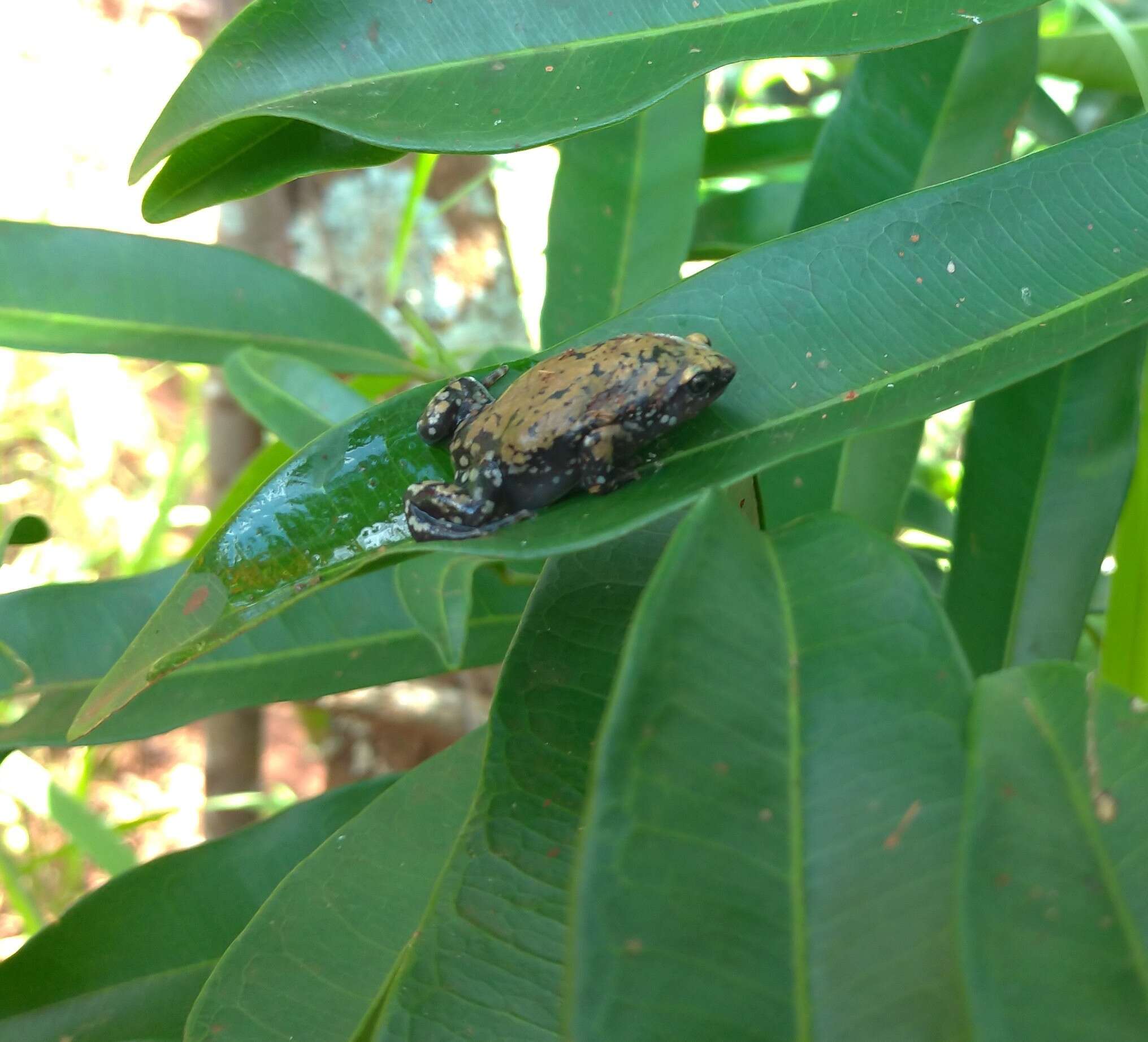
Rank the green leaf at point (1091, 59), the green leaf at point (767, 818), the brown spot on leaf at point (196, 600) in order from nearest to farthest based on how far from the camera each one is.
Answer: the green leaf at point (767, 818) < the brown spot on leaf at point (196, 600) < the green leaf at point (1091, 59)

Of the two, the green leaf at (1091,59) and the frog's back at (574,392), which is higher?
the green leaf at (1091,59)

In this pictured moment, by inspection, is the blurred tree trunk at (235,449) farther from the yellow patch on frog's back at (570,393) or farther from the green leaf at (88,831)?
the yellow patch on frog's back at (570,393)

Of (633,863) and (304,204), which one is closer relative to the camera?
(633,863)

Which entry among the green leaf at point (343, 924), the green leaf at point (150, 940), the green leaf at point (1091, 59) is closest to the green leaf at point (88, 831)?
the green leaf at point (150, 940)

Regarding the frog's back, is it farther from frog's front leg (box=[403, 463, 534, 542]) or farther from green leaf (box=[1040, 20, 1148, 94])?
green leaf (box=[1040, 20, 1148, 94])

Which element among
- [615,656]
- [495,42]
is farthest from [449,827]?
[495,42]

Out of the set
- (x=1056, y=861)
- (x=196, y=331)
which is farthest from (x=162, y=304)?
(x=1056, y=861)

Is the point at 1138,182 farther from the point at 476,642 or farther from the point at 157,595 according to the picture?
the point at 157,595

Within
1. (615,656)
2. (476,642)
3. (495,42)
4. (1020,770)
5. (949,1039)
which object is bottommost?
(949,1039)
